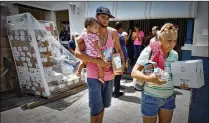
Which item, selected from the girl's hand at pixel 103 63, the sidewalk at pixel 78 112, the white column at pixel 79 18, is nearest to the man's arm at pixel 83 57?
the girl's hand at pixel 103 63

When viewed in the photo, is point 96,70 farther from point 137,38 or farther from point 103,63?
point 137,38

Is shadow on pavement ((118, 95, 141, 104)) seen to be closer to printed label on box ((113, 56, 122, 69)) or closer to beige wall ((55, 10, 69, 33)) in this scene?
printed label on box ((113, 56, 122, 69))

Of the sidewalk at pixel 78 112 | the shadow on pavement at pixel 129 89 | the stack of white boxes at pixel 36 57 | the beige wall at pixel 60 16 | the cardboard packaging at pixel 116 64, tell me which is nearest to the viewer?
the cardboard packaging at pixel 116 64

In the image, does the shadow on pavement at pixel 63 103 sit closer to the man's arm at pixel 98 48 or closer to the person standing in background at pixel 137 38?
the man's arm at pixel 98 48

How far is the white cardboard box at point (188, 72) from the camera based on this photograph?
145 cm

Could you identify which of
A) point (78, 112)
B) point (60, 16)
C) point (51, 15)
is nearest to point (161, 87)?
point (78, 112)

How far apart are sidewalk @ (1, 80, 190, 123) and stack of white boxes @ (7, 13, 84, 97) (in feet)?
1.50

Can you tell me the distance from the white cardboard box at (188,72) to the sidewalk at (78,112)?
1546 mm

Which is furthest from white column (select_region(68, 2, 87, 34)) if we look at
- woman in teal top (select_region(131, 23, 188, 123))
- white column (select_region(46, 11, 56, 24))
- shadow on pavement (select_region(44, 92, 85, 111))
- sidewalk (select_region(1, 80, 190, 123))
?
woman in teal top (select_region(131, 23, 188, 123))

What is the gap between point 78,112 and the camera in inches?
127

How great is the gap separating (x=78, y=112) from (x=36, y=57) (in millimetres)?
1422

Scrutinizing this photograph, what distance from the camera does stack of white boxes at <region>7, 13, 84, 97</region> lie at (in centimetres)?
361

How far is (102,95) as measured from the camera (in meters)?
1.99

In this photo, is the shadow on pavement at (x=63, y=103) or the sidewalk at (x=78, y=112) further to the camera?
the shadow on pavement at (x=63, y=103)
